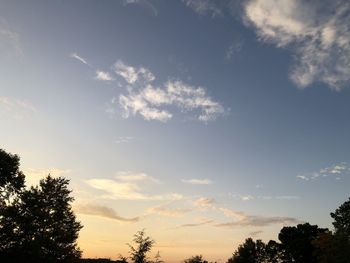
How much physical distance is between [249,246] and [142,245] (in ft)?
195

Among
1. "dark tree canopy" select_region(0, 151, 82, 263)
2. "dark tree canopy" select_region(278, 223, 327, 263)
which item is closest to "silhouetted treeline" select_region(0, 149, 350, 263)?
"dark tree canopy" select_region(0, 151, 82, 263)

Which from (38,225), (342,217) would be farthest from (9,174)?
(342,217)

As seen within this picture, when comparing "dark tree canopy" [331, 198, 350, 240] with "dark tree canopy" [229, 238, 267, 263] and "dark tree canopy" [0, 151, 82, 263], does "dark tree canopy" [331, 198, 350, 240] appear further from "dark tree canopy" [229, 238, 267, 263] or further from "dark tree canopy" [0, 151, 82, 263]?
"dark tree canopy" [0, 151, 82, 263]

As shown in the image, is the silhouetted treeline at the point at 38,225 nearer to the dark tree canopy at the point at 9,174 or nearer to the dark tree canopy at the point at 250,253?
the dark tree canopy at the point at 9,174

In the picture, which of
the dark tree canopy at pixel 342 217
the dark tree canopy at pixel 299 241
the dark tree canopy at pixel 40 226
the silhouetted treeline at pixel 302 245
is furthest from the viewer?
the dark tree canopy at pixel 299 241

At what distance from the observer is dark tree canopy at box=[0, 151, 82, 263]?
41375 mm

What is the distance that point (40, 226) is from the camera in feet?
141

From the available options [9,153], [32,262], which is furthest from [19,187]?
[32,262]

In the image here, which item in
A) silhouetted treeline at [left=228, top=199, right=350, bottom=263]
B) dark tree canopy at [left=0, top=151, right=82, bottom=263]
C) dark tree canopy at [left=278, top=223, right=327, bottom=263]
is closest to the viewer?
dark tree canopy at [left=0, top=151, right=82, bottom=263]

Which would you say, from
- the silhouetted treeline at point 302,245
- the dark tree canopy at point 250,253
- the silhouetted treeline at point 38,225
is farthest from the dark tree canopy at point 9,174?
the dark tree canopy at point 250,253

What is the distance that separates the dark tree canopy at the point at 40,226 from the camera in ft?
136

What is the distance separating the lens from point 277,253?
96.6 m

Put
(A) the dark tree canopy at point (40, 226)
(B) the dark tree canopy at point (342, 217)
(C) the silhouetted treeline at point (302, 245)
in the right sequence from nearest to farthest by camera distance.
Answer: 1. (A) the dark tree canopy at point (40, 226)
2. (C) the silhouetted treeline at point (302, 245)
3. (B) the dark tree canopy at point (342, 217)

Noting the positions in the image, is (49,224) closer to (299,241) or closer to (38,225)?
(38,225)
